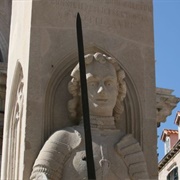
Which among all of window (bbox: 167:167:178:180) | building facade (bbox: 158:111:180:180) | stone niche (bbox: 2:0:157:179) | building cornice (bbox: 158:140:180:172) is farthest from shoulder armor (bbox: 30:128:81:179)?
window (bbox: 167:167:178:180)

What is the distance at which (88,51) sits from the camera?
901cm

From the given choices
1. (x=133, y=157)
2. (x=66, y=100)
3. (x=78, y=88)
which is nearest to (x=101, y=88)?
(x=78, y=88)

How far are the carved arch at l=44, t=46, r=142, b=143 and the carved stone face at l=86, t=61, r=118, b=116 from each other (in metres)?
0.37

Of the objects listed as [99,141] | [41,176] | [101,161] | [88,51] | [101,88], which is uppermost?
[88,51]

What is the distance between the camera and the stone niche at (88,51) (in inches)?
340

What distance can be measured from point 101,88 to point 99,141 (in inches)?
22.7

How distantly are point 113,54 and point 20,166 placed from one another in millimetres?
1722

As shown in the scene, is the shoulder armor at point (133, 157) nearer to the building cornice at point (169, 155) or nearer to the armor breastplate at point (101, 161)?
the armor breastplate at point (101, 161)

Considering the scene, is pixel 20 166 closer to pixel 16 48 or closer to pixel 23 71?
pixel 23 71

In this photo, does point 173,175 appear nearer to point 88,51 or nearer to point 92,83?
point 88,51

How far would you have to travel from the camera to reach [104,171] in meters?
8.13

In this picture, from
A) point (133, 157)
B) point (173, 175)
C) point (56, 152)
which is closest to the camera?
point (56, 152)

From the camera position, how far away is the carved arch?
8.66 m

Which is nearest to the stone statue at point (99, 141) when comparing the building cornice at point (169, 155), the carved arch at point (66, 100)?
the carved arch at point (66, 100)
